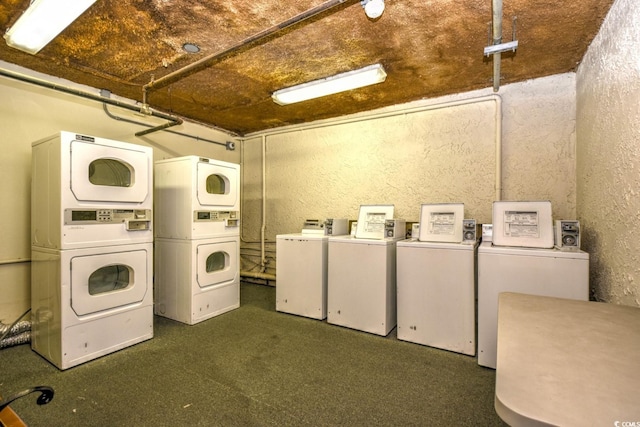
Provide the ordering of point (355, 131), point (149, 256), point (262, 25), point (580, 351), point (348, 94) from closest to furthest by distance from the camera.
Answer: point (580, 351), point (262, 25), point (149, 256), point (348, 94), point (355, 131)

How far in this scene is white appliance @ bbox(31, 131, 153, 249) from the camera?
216 cm

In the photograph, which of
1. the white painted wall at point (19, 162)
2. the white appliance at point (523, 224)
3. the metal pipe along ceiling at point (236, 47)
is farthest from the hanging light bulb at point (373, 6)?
the white painted wall at point (19, 162)

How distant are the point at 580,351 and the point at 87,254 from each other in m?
2.89

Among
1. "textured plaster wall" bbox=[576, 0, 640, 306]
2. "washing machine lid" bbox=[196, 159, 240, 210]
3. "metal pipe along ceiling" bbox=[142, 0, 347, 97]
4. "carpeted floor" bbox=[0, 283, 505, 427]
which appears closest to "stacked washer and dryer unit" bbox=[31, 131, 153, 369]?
"carpeted floor" bbox=[0, 283, 505, 427]

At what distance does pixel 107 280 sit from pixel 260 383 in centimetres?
173

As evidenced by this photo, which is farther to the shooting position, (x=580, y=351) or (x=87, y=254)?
(x=87, y=254)

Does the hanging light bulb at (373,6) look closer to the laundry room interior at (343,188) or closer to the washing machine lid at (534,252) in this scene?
the laundry room interior at (343,188)

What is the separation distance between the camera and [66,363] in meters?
2.15

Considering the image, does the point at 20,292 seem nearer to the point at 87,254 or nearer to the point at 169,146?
the point at 87,254

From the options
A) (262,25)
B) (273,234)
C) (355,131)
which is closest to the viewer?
(262,25)

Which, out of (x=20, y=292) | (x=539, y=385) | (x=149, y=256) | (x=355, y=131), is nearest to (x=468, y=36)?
(x=355, y=131)

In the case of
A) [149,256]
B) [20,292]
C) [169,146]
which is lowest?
[20,292]

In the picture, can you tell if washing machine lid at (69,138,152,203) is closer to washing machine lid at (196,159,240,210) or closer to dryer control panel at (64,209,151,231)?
dryer control panel at (64,209,151,231)

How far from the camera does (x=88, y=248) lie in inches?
89.2
